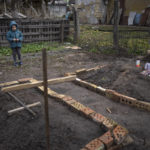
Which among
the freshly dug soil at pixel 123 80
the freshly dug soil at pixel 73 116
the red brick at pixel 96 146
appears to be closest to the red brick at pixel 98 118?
the freshly dug soil at pixel 73 116

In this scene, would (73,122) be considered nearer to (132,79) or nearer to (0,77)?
(132,79)

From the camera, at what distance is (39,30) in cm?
1107

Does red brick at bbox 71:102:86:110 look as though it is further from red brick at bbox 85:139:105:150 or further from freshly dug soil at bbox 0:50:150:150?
red brick at bbox 85:139:105:150

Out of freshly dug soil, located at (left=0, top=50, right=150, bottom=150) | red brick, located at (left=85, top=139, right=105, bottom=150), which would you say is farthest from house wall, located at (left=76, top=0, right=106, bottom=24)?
red brick, located at (left=85, top=139, right=105, bottom=150)

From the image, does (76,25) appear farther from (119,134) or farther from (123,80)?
(119,134)

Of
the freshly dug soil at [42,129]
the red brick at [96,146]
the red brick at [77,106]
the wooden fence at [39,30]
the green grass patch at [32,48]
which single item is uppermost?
the wooden fence at [39,30]

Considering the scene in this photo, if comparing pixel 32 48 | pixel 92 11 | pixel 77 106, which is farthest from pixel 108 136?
pixel 92 11

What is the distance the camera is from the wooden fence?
9945mm

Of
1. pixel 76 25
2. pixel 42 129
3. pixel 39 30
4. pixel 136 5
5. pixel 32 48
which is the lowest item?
pixel 42 129

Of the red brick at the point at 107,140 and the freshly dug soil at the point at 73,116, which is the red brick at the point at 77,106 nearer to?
the freshly dug soil at the point at 73,116

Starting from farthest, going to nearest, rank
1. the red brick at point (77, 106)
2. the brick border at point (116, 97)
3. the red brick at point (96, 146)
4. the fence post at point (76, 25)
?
1. the fence post at point (76, 25)
2. the brick border at point (116, 97)
3. the red brick at point (77, 106)
4. the red brick at point (96, 146)

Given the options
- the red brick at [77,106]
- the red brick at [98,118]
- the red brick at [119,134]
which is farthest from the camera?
the red brick at [77,106]

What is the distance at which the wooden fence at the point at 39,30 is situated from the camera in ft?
32.6

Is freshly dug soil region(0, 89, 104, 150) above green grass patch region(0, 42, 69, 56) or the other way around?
the other way around
